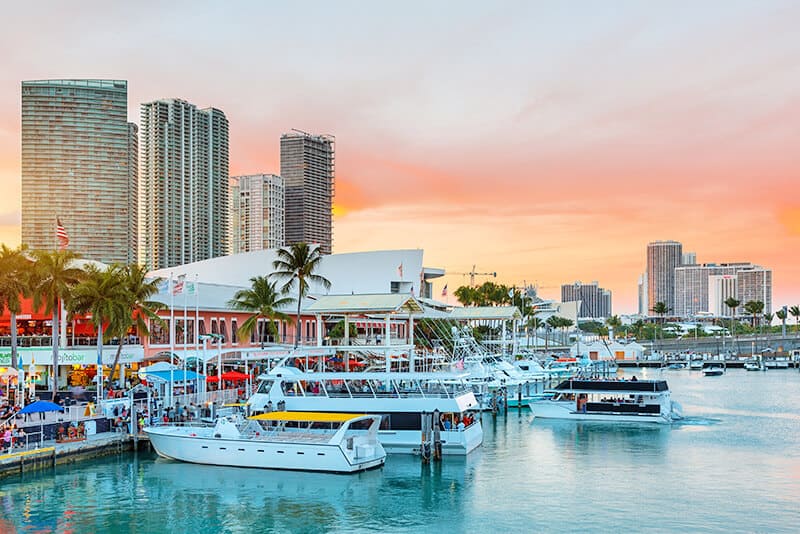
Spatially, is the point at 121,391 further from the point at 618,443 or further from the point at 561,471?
the point at 618,443

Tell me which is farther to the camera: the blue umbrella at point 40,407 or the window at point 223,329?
the window at point 223,329

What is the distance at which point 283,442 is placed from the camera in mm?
41312

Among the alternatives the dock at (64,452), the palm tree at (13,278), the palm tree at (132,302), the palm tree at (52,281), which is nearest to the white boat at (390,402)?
the dock at (64,452)

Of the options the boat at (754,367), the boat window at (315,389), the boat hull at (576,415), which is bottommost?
the boat at (754,367)

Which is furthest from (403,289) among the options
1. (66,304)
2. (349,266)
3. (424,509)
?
(424,509)

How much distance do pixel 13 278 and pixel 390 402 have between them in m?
26.4

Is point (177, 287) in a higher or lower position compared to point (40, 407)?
higher

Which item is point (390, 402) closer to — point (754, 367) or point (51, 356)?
point (51, 356)

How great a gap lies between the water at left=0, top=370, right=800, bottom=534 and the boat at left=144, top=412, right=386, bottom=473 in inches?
26.0

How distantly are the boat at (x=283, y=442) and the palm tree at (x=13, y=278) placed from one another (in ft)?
51.6

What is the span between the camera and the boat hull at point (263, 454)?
40.7m

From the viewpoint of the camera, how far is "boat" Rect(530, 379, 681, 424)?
207 ft

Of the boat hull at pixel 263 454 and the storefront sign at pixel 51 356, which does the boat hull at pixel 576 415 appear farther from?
the storefront sign at pixel 51 356

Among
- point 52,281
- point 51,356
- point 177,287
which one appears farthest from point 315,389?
point 51,356
